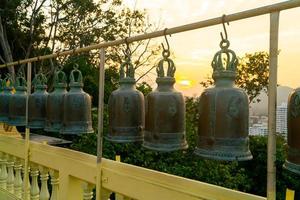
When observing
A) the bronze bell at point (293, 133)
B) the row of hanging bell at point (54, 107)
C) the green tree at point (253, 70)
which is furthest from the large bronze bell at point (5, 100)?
the green tree at point (253, 70)

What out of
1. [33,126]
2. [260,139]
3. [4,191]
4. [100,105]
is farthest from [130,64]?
[260,139]

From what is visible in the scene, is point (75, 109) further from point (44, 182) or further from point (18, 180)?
point (18, 180)

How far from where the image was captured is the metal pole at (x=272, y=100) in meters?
1.66

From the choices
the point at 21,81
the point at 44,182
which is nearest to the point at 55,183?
the point at 44,182

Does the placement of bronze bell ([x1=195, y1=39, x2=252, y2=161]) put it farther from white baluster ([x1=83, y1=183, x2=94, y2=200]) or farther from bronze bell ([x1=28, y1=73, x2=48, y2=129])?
bronze bell ([x1=28, y1=73, x2=48, y2=129])

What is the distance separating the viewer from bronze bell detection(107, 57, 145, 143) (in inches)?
84.5

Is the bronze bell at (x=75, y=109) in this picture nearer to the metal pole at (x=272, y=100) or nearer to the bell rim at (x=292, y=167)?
the metal pole at (x=272, y=100)

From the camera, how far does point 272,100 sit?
1.68 m

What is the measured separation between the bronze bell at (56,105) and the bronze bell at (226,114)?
1.35 metres

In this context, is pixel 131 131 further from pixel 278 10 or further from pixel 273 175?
pixel 278 10

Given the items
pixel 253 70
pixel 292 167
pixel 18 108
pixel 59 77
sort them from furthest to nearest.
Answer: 1. pixel 253 70
2. pixel 18 108
3. pixel 59 77
4. pixel 292 167

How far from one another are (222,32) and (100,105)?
3.94ft

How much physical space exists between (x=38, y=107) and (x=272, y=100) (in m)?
1.95

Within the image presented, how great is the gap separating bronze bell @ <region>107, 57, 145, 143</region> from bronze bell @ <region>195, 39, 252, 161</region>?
1.79 ft
